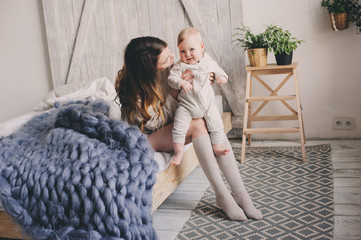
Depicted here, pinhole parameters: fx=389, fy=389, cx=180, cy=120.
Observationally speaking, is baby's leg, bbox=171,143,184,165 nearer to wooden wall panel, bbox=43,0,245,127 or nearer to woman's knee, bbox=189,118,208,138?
woman's knee, bbox=189,118,208,138

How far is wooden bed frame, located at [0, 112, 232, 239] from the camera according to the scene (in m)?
1.70

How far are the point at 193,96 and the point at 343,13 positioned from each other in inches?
63.4

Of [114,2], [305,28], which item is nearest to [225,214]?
[305,28]

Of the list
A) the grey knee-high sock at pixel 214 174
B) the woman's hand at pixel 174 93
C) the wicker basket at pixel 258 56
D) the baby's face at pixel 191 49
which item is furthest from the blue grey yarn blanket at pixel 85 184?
the wicker basket at pixel 258 56

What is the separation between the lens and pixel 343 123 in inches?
131

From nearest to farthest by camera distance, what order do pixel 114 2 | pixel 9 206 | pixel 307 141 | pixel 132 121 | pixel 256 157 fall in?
1. pixel 9 206
2. pixel 132 121
3. pixel 256 157
4. pixel 307 141
5. pixel 114 2

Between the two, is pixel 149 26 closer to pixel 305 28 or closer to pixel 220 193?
pixel 305 28

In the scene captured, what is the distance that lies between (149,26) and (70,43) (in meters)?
0.85

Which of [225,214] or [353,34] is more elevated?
[353,34]

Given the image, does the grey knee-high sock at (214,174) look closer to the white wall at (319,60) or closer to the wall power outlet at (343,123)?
the white wall at (319,60)

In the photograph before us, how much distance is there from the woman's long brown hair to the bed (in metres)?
0.17

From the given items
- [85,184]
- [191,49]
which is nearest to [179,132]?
[191,49]

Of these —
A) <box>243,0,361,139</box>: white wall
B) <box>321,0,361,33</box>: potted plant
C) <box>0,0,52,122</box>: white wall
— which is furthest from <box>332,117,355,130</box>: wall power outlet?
<box>0,0,52,122</box>: white wall

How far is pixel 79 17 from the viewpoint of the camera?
3.77 meters
